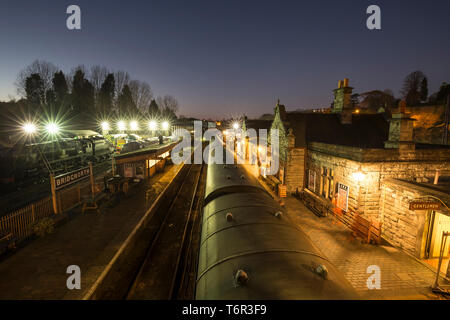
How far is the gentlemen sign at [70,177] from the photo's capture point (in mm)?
13277

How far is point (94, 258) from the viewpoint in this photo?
9992mm

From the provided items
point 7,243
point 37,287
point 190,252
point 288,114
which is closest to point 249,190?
point 190,252

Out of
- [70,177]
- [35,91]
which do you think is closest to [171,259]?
[70,177]

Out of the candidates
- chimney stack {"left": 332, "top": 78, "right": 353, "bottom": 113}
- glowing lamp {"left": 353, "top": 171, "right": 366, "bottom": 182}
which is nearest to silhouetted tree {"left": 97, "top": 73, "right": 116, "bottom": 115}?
chimney stack {"left": 332, "top": 78, "right": 353, "bottom": 113}

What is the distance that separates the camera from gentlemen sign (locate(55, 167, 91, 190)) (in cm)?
1328

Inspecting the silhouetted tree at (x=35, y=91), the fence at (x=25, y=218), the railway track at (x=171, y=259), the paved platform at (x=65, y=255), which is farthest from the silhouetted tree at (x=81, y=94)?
the railway track at (x=171, y=259)

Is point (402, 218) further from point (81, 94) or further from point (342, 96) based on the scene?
point (81, 94)

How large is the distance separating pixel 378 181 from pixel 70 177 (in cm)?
1894

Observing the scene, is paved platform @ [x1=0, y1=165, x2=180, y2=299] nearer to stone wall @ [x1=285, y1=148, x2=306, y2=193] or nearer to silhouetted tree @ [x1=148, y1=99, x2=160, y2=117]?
stone wall @ [x1=285, y1=148, x2=306, y2=193]

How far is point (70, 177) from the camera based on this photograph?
1441 centimetres

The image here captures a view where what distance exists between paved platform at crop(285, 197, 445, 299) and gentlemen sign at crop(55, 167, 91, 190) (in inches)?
595

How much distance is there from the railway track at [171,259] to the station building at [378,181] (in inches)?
357

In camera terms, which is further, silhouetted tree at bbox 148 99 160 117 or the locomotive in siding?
silhouetted tree at bbox 148 99 160 117

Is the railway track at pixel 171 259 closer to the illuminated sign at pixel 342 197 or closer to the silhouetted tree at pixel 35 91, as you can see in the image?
the illuminated sign at pixel 342 197
